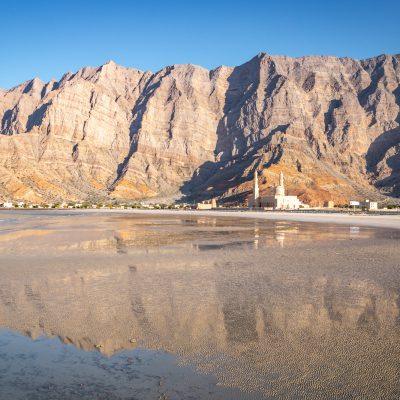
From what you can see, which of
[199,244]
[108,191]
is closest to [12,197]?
[108,191]

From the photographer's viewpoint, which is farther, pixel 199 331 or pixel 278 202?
pixel 278 202

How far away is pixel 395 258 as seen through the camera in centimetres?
1986

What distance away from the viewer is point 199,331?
9094mm

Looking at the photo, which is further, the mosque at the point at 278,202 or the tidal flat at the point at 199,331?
the mosque at the point at 278,202

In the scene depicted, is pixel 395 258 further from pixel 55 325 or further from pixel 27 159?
pixel 27 159

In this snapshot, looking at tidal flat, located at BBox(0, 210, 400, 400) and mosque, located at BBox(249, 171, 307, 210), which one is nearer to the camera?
tidal flat, located at BBox(0, 210, 400, 400)

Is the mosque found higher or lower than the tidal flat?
higher

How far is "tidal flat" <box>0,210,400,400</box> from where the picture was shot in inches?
258

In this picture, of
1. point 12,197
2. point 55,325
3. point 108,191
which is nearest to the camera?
point 55,325

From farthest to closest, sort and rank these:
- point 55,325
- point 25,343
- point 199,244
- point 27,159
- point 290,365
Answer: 1. point 27,159
2. point 199,244
3. point 55,325
4. point 25,343
5. point 290,365

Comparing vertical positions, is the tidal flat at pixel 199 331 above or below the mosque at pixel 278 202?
below

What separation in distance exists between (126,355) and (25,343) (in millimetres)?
2092

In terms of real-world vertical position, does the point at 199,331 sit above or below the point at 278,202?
below

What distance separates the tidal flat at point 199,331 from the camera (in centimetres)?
656
